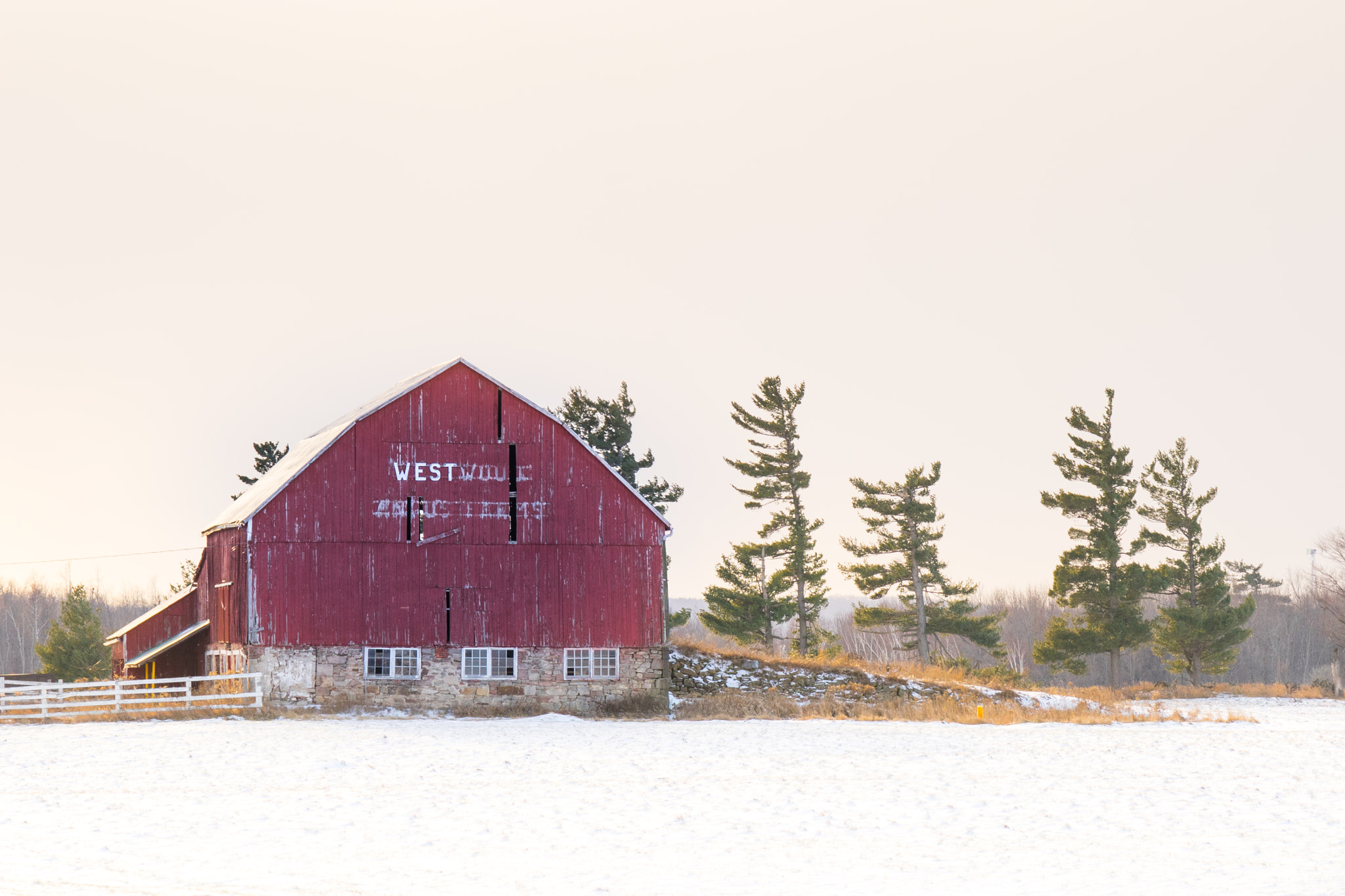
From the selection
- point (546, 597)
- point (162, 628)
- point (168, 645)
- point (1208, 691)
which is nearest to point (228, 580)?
point (168, 645)

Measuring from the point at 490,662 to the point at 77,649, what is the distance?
3285 cm

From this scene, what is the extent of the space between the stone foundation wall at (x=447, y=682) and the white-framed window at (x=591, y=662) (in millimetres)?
140

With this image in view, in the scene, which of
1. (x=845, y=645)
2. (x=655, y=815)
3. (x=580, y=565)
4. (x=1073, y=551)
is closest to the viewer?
(x=655, y=815)

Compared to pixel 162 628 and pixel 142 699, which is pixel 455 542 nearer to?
pixel 142 699

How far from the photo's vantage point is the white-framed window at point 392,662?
37125 millimetres

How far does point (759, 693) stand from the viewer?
134 ft

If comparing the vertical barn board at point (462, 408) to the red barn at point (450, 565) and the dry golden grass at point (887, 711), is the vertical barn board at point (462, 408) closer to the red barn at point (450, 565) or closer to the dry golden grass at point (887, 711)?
the red barn at point (450, 565)

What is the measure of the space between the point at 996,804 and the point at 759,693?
846 inches

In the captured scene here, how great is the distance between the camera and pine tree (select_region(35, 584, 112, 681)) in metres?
61.1

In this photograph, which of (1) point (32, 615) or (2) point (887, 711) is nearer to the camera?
(2) point (887, 711)

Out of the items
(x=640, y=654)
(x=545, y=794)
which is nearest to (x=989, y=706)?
(x=640, y=654)

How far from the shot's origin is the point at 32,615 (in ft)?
447

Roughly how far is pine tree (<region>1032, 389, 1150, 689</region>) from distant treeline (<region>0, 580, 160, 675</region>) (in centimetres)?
7710

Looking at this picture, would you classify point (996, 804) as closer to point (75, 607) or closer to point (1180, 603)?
point (1180, 603)
